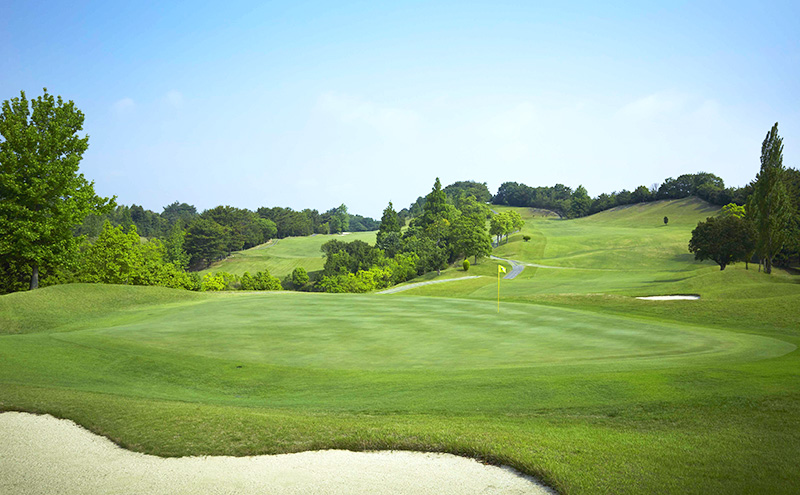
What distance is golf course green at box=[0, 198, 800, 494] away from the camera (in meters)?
8.38

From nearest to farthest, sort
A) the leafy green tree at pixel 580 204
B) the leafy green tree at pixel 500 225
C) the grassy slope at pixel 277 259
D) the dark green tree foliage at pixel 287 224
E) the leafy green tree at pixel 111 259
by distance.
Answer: the leafy green tree at pixel 111 259 < the leafy green tree at pixel 500 225 < the grassy slope at pixel 277 259 < the leafy green tree at pixel 580 204 < the dark green tree foliage at pixel 287 224

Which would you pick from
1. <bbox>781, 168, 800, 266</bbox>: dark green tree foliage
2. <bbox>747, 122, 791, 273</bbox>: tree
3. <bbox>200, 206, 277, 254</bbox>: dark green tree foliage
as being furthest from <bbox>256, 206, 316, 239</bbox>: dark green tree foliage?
<bbox>747, 122, 791, 273</bbox>: tree

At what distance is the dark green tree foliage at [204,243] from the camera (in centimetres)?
13925

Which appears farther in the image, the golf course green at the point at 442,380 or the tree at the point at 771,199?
the tree at the point at 771,199

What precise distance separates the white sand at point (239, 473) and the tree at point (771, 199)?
56166 mm

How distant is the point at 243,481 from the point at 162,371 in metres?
11.0

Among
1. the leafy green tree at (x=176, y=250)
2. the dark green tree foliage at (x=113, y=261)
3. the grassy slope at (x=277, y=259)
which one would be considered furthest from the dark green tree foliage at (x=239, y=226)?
the dark green tree foliage at (x=113, y=261)

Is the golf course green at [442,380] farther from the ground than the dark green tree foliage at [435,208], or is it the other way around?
the dark green tree foliage at [435,208]

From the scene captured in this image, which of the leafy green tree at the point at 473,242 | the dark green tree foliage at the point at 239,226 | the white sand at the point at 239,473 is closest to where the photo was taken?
the white sand at the point at 239,473

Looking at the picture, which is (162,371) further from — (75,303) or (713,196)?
(713,196)

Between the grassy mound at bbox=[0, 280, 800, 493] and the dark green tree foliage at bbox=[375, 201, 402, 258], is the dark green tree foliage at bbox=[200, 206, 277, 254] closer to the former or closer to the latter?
the dark green tree foliage at bbox=[375, 201, 402, 258]

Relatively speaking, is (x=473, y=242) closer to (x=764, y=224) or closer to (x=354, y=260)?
(x=354, y=260)

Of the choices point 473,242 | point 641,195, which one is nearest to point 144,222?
point 473,242

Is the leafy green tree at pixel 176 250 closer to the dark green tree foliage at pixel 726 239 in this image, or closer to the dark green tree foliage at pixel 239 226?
the dark green tree foliage at pixel 239 226
